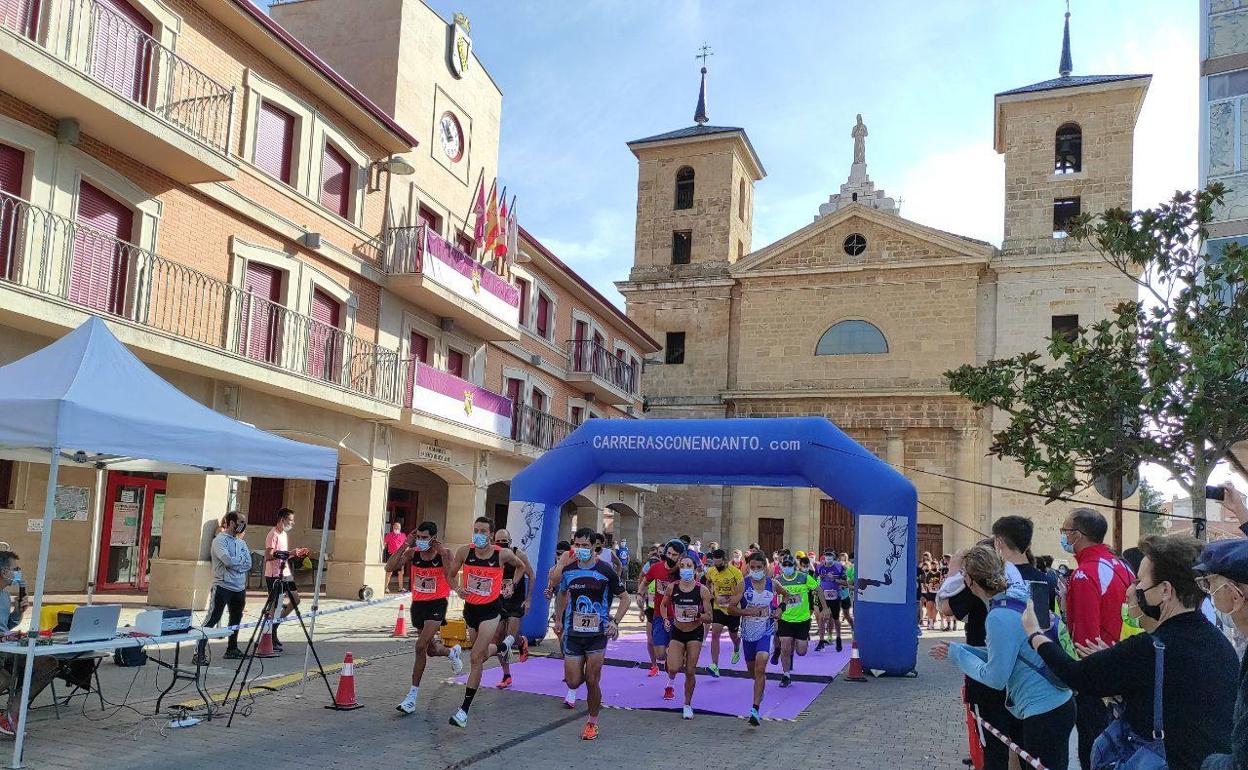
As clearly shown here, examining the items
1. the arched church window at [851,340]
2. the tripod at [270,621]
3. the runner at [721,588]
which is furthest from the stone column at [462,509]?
the arched church window at [851,340]

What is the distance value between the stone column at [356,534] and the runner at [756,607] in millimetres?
10321

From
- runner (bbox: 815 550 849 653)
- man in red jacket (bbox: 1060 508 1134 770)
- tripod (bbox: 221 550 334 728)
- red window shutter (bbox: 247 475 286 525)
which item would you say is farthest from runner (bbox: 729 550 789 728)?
red window shutter (bbox: 247 475 286 525)

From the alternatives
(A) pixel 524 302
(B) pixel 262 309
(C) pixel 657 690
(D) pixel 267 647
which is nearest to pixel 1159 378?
(C) pixel 657 690

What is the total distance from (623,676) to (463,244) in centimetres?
1408

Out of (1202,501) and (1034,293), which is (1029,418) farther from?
(1034,293)

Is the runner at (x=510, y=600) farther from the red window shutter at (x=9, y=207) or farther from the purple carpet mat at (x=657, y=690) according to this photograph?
the red window shutter at (x=9, y=207)

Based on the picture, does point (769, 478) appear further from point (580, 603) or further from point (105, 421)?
point (105, 421)

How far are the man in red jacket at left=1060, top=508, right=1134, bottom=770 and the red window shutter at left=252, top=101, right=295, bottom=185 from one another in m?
14.9

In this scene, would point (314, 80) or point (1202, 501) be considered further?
point (314, 80)

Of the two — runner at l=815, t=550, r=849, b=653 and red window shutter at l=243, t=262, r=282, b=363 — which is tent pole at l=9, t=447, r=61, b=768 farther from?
runner at l=815, t=550, r=849, b=653

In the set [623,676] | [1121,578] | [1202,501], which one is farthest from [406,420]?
[1121,578]

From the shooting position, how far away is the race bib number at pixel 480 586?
30.1 feet

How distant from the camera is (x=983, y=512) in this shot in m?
32.9

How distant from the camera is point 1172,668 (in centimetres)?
337
